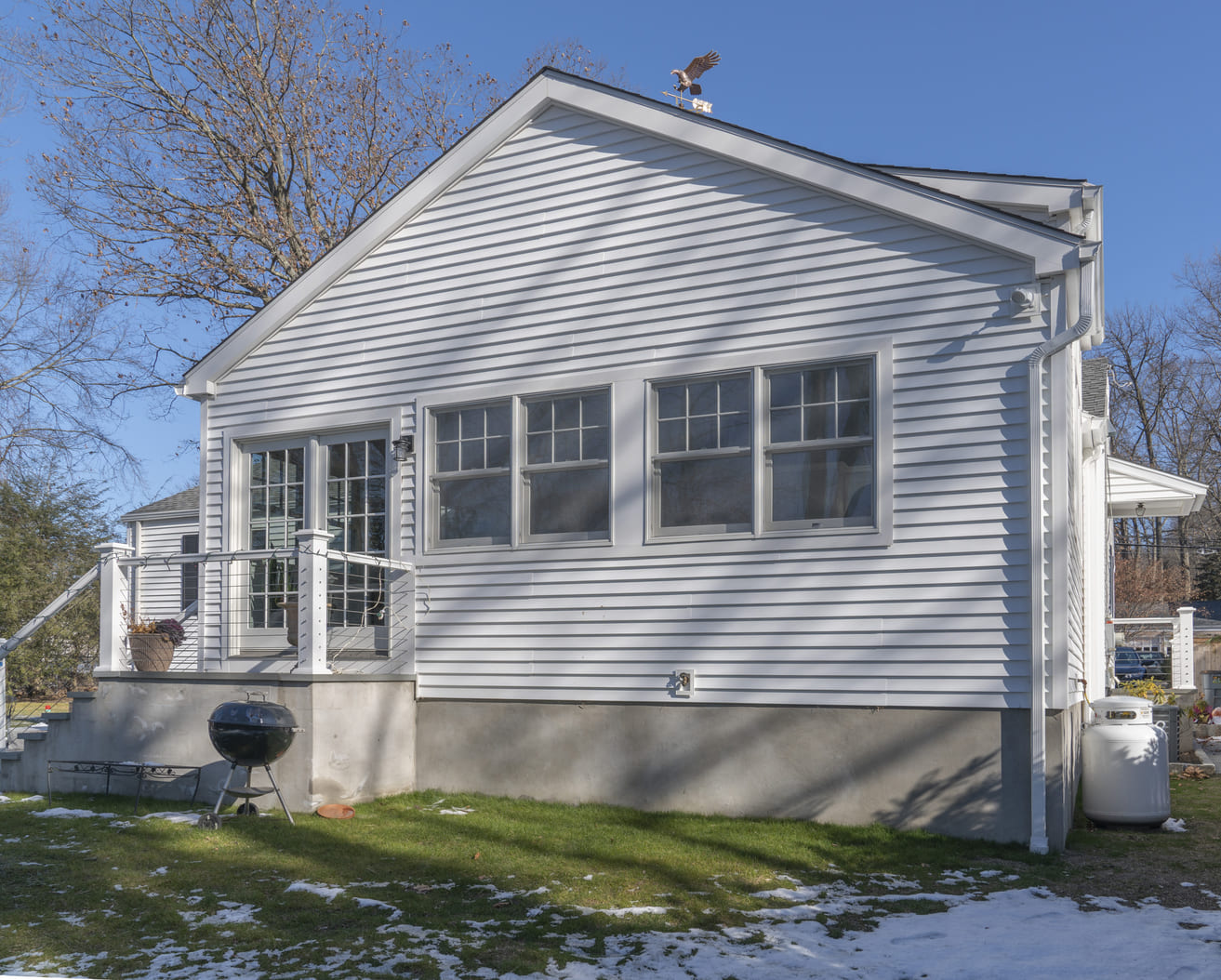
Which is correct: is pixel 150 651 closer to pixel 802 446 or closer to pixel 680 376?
pixel 680 376

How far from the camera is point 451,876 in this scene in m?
6.28

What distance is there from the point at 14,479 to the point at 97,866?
18998 millimetres

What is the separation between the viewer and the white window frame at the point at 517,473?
28.7ft

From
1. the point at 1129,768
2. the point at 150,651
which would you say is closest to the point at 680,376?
the point at 1129,768

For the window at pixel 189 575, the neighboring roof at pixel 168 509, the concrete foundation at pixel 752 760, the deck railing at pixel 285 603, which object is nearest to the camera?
the concrete foundation at pixel 752 760

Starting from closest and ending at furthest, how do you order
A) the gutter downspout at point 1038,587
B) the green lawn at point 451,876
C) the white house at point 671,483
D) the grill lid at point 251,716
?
the green lawn at point 451,876 < the gutter downspout at point 1038,587 < the white house at point 671,483 < the grill lid at point 251,716

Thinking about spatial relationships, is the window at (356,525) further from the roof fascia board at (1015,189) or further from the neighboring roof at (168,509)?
the neighboring roof at (168,509)

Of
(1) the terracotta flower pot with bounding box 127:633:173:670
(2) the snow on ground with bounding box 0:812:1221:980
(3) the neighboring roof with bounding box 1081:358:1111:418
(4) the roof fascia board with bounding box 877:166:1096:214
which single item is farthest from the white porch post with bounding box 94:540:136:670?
(3) the neighboring roof with bounding box 1081:358:1111:418

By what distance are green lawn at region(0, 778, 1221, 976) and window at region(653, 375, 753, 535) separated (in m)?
2.21

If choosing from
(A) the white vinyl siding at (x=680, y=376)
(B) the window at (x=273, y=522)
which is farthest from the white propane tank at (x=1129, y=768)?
(B) the window at (x=273, y=522)

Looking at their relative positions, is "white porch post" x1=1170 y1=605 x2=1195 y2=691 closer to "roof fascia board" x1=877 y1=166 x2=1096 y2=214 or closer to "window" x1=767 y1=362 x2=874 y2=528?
"roof fascia board" x1=877 y1=166 x2=1096 y2=214

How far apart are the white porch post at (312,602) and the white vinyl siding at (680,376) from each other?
116cm

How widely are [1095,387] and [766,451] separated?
6.08 m

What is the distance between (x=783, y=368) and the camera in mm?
8141
